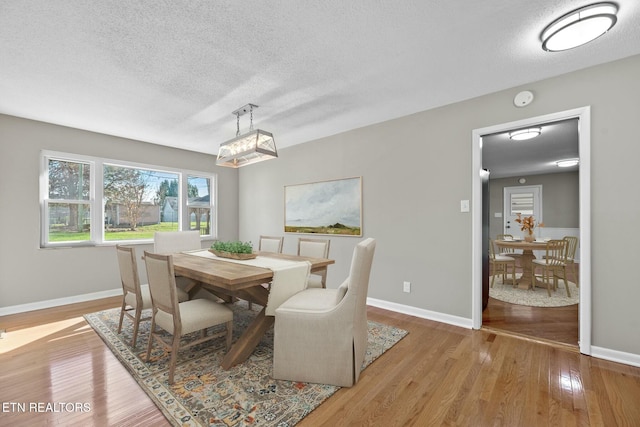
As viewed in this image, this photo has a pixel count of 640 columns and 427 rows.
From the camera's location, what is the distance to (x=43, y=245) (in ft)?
11.9

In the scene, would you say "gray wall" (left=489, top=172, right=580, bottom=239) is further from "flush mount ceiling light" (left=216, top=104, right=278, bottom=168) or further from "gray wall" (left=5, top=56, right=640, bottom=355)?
"flush mount ceiling light" (left=216, top=104, right=278, bottom=168)

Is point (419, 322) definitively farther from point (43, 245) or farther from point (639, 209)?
point (43, 245)

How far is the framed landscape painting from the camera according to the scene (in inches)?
154

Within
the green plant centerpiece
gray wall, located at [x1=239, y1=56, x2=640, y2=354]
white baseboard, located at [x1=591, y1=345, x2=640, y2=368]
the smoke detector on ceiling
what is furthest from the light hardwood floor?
the smoke detector on ceiling

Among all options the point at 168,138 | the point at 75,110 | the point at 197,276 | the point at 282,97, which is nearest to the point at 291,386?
the point at 197,276

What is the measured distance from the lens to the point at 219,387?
1.87 metres

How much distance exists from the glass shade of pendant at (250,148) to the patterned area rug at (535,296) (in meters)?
3.69

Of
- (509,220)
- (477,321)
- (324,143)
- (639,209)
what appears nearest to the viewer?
(639,209)

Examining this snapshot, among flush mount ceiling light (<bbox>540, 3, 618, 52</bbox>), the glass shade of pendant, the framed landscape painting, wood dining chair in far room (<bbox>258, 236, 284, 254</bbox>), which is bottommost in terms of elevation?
wood dining chair in far room (<bbox>258, 236, 284, 254</bbox>)

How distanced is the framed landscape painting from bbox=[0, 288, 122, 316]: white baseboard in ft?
8.94

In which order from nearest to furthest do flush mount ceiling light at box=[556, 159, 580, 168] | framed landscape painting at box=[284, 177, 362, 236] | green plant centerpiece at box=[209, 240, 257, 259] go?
green plant centerpiece at box=[209, 240, 257, 259] < framed landscape painting at box=[284, 177, 362, 236] < flush mount ceiling light at box=[556, 159, 580, 168]

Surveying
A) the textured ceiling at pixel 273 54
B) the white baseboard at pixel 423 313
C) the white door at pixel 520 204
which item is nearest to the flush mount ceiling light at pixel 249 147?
the textured ceiling at pixel 273 54

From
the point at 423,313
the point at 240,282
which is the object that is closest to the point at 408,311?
the point at 423,313

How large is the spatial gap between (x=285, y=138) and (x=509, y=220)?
21.8 feet
